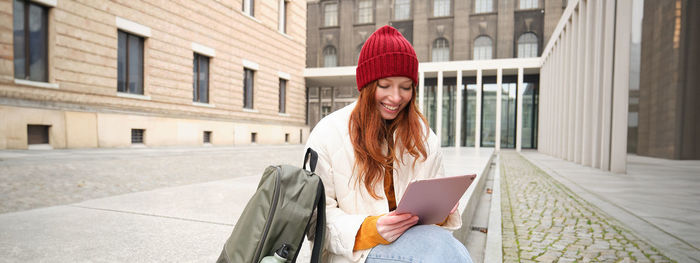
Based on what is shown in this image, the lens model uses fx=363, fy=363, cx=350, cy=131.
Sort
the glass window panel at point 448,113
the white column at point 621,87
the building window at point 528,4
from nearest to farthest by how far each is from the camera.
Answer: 1. the white column at point 621,87
2. the glass window panel at point 448,113
3. the building window at point 528,4

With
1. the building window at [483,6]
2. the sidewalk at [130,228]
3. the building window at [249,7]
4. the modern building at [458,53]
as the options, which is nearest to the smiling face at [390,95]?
the sidewalk at [130,228]

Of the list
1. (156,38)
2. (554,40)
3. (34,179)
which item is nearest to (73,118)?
(156,38)

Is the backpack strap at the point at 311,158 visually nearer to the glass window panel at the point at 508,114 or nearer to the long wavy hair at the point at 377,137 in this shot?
the long wavy hair at the point at 377,137

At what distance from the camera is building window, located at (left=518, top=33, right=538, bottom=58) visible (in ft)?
85.8

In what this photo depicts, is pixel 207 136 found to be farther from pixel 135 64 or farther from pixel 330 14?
pixel 330 14

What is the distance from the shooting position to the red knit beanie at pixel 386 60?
157 cm

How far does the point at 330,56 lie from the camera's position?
106 feet

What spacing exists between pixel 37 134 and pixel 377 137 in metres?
11.0

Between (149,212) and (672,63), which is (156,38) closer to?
(149,212)

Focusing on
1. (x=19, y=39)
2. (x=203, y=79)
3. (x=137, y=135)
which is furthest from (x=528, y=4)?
(x=19, y=39)

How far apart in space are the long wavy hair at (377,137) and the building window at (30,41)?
37.8 feet

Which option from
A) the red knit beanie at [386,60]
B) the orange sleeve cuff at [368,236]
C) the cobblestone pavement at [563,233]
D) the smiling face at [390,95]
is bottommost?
the cobblestone pavement at [563,233]

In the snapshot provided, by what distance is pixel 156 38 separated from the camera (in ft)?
40.8

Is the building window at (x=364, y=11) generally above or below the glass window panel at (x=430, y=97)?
above
